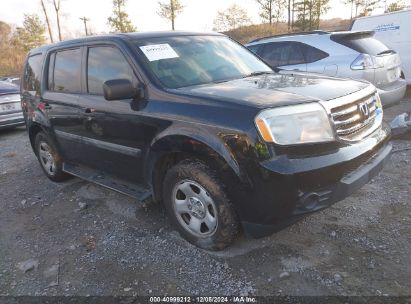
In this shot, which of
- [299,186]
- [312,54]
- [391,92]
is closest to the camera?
[299,186]

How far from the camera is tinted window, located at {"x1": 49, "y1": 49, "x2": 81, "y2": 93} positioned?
13.3 feet

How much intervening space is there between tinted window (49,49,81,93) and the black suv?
0.02 meters

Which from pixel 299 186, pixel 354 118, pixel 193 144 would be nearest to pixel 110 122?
pixel 193 144

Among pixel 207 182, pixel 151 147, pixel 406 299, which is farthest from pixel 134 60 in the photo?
pixel 406 299

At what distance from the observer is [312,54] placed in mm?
6797

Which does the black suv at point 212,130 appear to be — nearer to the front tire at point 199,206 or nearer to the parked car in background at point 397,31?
the front tire at point 199,206

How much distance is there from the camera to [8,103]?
873 cm

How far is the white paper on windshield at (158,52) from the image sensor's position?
3.38 m

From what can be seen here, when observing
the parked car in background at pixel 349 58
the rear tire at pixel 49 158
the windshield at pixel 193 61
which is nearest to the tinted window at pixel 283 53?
the parked car in background at pixel 349 58

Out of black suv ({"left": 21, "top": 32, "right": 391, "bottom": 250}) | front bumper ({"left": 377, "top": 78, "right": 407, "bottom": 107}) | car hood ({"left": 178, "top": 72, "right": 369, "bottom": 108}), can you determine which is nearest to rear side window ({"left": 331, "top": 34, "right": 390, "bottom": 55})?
front bumper ({"left": 377, "top": 78, "right": 407, "bottom": 107})

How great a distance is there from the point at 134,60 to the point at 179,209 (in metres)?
1.38

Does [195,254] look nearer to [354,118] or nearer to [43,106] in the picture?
[354,118]

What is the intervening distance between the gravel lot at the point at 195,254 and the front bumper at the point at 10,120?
516cm

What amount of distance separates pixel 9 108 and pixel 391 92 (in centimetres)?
818
